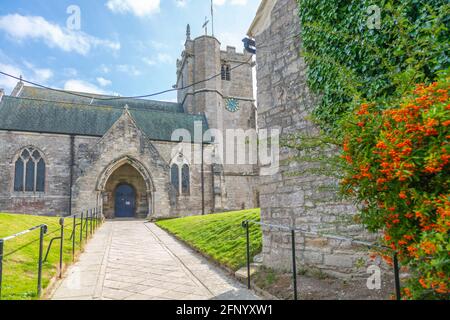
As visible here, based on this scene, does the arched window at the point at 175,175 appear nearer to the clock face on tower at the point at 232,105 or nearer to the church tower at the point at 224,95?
the church tower at the point at 224,95

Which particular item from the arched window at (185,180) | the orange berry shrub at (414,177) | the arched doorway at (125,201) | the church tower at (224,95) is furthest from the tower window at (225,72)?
the orange berry shrub at (414,177)

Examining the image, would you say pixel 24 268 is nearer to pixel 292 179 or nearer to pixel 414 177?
pixel 292 179

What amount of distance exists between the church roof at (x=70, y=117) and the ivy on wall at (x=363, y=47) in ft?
71.3

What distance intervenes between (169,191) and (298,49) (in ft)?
54.4

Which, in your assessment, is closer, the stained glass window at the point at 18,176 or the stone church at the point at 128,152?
the stone church at the point at 128,152

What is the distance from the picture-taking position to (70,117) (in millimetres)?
24594

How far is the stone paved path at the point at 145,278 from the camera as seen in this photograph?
465 cm

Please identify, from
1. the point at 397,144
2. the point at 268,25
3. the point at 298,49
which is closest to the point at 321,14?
the point at 298,49

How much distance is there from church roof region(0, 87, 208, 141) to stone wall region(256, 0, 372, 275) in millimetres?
20296

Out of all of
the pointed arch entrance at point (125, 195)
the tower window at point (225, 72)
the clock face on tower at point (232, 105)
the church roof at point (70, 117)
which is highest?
the tower window at point (225, 72)

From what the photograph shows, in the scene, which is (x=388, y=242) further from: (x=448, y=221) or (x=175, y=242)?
(x=175, y=242)

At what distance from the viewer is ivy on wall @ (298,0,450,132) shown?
3488 mm

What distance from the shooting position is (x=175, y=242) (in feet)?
33.9

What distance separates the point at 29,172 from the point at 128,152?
7117mm
